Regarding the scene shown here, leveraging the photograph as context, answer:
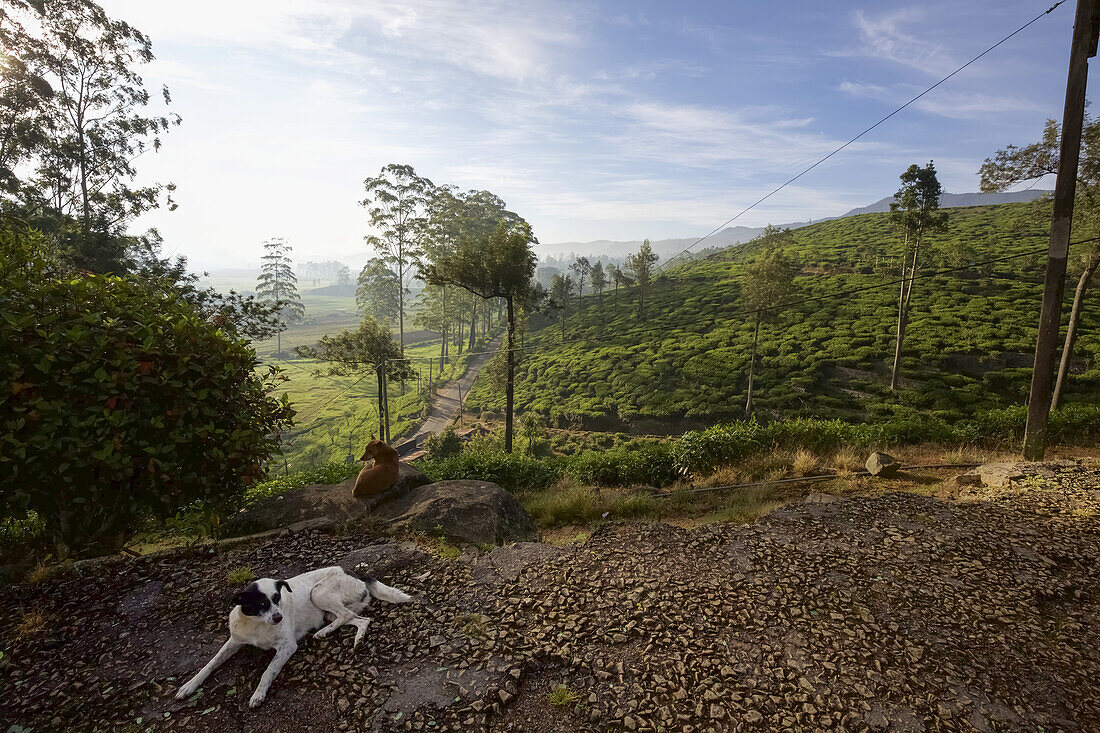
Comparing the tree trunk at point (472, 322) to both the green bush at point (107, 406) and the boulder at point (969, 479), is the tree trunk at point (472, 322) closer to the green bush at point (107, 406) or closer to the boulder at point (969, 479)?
the green bush at point (107, 406)

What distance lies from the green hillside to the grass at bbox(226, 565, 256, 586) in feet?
86.0

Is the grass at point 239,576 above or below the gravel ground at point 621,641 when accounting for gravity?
above

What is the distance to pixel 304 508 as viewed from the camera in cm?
756

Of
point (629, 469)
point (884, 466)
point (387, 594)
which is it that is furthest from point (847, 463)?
point (387, 594)

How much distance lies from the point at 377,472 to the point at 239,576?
297cm

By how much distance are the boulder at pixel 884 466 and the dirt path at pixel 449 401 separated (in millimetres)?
31141

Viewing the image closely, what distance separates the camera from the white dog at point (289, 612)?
3820 millimetres

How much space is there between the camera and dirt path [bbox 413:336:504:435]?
136 ft

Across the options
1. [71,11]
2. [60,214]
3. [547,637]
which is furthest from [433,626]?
[71,11]

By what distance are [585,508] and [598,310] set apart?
2598 inches

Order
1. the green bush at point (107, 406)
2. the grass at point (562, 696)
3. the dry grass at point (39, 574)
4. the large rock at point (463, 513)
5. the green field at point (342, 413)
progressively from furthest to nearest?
the green field at point (342, 413), the large rock at point (463, 513), the dry grass at point (39, 574), the green bush at point (107, 406), the grass at point (562, 696)

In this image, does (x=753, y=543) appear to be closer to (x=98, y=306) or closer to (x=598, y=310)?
(x=98, y=306)

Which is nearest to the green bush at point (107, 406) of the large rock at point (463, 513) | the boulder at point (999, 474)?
the large rock at point (463, 513)

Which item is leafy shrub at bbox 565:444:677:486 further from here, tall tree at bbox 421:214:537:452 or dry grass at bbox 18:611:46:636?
tall tree at bbox 421:214:537:452
